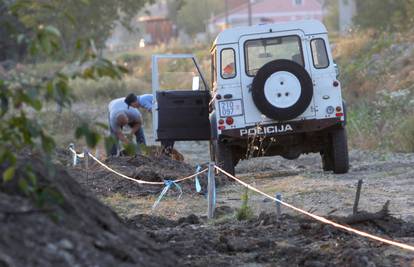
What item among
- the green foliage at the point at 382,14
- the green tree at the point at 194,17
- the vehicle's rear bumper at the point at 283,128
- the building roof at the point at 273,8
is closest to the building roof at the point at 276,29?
the vehicle's rear bumper at the point at 283,128

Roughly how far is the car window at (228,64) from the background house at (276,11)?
9465cm

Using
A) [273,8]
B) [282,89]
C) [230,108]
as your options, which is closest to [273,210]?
[282,89]

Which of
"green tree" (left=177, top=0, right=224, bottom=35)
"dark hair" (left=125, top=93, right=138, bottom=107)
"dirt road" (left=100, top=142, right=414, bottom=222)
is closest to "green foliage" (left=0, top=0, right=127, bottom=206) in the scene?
"dirt road" (left=100, top=142, right=414, bottom=222)

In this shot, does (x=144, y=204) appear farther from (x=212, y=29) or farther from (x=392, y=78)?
(x=212, y=29)

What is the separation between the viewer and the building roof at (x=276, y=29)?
15312 mm

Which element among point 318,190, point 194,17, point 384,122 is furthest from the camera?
point 194,17

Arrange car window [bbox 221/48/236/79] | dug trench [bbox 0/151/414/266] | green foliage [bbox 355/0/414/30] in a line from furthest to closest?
green foliage [bbox 355/0/414/30]
car window [bbox 221/48/236/79]
dug trench [bbox 0/151/414/266]

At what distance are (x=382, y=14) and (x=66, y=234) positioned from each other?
45130 millimetres

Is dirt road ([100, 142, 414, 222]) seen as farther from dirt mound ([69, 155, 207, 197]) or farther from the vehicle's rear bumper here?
the vehicle's rear bumper

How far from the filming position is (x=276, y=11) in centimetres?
11519

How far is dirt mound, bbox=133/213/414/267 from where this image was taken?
8297 millimetres

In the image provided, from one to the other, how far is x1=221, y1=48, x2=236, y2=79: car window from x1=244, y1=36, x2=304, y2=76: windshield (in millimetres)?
201

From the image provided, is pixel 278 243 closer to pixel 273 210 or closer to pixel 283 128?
pixel 273 210

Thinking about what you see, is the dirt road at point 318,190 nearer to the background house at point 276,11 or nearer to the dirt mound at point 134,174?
the dirt mound at point 134,174
